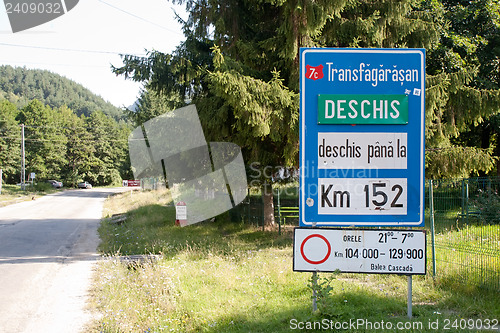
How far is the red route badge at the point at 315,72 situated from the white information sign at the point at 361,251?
1.73 metres

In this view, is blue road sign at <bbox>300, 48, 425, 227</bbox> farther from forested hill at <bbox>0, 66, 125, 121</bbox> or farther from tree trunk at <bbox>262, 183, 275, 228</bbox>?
forested hill at <bbox>0, 66, 125, 121</bbox>

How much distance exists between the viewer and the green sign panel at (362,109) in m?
4.51

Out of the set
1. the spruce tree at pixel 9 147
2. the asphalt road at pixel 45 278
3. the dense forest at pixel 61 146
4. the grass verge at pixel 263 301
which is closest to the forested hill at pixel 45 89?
the dense forest at pixel 61 146

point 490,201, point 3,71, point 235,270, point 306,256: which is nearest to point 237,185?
point 235,270

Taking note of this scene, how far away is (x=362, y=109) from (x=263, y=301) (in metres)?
3.25

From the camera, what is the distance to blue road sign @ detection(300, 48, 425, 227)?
4492 millimetres

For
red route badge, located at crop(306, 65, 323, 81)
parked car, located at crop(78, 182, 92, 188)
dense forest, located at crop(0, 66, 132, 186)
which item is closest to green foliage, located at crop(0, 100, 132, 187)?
dense forest, located at crop(0, 66, 132, 186)

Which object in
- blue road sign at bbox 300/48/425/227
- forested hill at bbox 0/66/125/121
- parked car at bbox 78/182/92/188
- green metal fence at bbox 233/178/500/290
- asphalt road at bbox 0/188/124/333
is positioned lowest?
parked car at bbox 78/182/92/188

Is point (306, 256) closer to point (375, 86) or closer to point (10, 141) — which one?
point (375, 86)

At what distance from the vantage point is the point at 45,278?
28.7ft

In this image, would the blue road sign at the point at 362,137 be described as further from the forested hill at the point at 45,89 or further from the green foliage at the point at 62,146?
the forested hill at the point at 45,89

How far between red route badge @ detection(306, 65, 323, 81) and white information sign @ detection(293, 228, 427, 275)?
5.68ft

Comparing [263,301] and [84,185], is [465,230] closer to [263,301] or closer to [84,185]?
[263,301]

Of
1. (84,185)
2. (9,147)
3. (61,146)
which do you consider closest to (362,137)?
(9,147)
